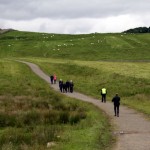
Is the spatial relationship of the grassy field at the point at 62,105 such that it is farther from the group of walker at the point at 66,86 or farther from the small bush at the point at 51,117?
the group of walker at the point at 66,86

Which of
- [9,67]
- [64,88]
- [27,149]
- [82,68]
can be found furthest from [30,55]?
[27,149]

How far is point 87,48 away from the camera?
135375 mm

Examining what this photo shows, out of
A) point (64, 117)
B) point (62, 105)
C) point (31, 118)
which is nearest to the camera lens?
point (31, 118)

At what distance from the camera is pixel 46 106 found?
38.1 meters

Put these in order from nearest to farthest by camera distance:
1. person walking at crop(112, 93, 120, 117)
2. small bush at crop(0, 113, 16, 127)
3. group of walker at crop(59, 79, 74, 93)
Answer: small bush at crop(0, 113, 16, 127) → person walking at crop(112, 93, 120, 117) → group of walker at crop(59, 79, 74, 93)

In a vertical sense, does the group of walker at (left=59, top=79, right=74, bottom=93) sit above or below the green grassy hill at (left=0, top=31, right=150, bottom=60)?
below

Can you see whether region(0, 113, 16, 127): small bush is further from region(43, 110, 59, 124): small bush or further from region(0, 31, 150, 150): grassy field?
region(43, 110, 59, 124): small bush

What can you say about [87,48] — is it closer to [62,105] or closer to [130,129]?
[62,105]

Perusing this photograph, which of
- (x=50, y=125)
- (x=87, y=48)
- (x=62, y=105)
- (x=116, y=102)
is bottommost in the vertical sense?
(x=62, y=105)

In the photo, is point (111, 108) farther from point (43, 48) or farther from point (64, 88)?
point (43, 48)

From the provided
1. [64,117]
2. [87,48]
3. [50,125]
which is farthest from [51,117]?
[87,48]

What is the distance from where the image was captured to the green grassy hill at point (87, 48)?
4729 inches

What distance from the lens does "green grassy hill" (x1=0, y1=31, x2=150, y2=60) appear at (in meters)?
120

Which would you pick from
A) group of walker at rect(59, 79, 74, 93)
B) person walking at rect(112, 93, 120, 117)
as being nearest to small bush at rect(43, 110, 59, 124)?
person walking at rect(112, 93, 120, 117)
